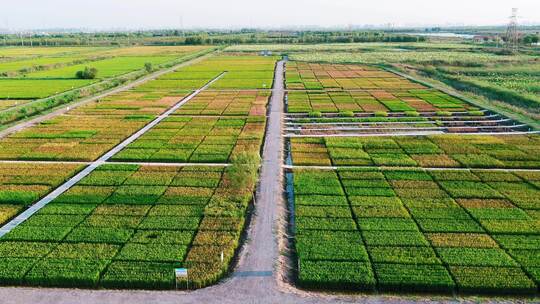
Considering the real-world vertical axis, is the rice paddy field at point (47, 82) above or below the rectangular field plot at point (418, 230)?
above

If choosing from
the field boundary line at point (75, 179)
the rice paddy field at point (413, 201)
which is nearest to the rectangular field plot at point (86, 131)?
the field boundary line at point (75, 179)

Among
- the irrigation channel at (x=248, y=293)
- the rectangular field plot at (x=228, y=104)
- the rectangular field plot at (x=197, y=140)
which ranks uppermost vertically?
the rectangular field plot at (x=228, y=104)

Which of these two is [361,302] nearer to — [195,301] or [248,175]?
[195,301]

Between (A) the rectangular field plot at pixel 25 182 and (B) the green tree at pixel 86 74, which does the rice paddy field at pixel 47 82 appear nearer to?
(B) the green tree at pixel 86 74

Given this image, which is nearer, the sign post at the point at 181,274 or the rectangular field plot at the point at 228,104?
the sign post at the point at 181,274

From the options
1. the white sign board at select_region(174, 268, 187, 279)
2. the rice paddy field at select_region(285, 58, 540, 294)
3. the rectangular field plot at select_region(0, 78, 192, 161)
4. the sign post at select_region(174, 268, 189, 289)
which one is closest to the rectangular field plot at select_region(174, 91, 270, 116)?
the rectangular field plot at select_region(0, 78, 192, 161)

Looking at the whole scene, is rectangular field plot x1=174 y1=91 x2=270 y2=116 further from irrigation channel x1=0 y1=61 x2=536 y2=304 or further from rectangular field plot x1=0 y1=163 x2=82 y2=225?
irrigation channel x1=0 y1=61 x2=536 y2=304

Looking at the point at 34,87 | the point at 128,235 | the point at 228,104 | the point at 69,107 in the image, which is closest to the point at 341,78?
the point at 228,104
